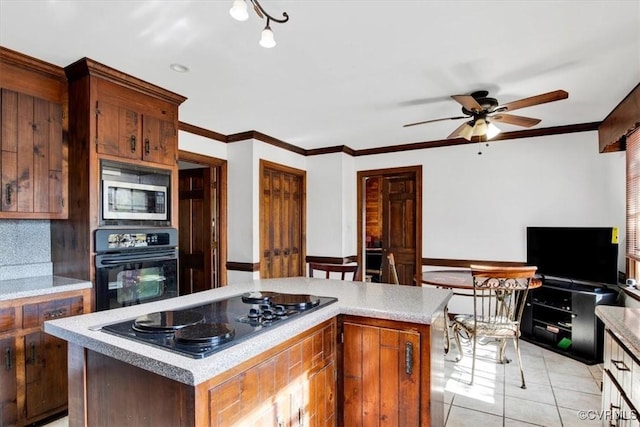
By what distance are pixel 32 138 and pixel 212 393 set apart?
240 centimetres

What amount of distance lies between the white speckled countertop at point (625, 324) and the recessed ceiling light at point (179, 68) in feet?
9.53

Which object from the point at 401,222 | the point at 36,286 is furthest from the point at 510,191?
the point at 36,286

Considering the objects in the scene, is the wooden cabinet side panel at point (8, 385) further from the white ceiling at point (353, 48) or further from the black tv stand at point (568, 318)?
the black tv stand at point (568, 318)

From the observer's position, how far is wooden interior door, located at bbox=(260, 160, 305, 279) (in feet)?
14.5

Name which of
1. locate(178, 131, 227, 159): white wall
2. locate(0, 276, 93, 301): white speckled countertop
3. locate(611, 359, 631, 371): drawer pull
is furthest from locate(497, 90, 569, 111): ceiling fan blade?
locate(0, 276, 93, 301): white speckled countertop

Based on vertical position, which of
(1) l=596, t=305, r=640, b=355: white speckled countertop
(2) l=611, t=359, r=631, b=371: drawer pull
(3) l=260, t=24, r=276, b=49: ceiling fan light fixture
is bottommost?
(2) l=611, t=359, r=631, b=371: drawer pull

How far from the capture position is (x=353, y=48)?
7.27 feet

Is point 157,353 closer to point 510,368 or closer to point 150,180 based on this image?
point 150,180

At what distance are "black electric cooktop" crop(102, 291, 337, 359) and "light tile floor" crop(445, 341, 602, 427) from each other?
1.52 m

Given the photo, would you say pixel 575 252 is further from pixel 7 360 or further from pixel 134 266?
pixel 7 360

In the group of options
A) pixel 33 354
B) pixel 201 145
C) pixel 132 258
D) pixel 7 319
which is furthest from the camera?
pixel 201 145

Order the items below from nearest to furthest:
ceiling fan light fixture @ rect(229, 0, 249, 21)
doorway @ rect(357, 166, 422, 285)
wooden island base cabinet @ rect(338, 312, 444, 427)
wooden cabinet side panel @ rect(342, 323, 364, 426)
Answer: ceiling fan light fixture @ rect(229, 0, 249, 21), wooden island base cabinet @ rect(338, 312, 444, 427), wooden cabinet side panel @ rect(342, 323, 364, 426), doorway @ rect(357, 166, 422, 285)

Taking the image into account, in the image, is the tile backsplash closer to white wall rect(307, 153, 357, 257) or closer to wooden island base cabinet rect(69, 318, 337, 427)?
wooden island base cabinet rect(69, 318, 337, 427)

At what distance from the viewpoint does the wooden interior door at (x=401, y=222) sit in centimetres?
500
